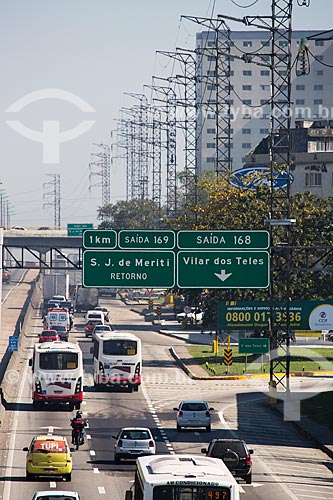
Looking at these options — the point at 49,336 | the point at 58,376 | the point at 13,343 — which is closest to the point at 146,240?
the point at 58,376

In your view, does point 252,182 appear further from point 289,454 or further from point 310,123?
point 289,454

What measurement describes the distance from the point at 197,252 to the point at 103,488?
15592 mm

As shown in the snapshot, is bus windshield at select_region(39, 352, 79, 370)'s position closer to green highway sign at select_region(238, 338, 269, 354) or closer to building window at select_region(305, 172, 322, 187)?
green highway sign at select_region(238, 338, 269, 354)

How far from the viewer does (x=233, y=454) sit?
128 feet

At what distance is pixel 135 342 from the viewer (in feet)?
223

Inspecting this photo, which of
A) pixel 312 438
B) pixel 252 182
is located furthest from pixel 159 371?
pixel 312 438

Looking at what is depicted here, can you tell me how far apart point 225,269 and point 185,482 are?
29.9 meters

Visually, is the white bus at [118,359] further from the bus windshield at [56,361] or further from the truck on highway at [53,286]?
the truck on highway at [53,286]

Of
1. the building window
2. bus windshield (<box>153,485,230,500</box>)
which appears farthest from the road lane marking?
the building window

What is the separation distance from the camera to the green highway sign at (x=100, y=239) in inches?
2050

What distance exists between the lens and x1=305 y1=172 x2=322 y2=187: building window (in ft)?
417

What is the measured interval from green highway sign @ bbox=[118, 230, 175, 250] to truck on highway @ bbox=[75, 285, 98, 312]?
89.2 metres

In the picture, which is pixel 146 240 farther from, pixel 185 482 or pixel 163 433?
pixel 185 482

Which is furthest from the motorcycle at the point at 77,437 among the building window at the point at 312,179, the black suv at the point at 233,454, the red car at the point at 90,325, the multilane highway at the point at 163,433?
the building window at the point at 312,179
